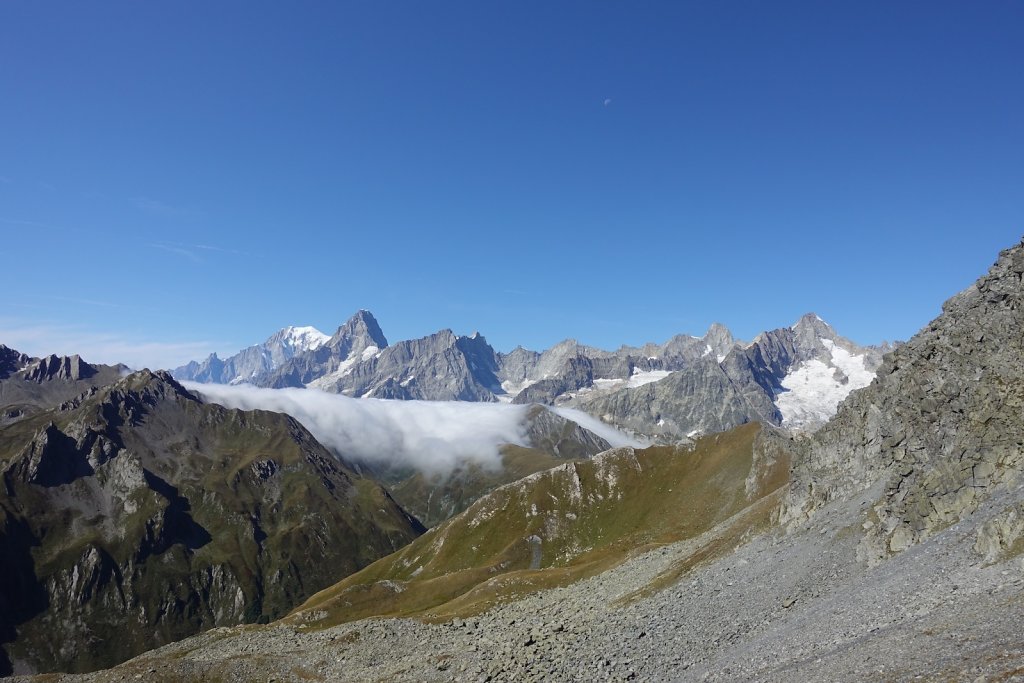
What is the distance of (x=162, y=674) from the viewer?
70.8m

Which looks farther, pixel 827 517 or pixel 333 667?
pixel 333 667

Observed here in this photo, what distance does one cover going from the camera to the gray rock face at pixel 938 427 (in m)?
55.1

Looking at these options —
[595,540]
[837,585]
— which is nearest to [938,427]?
[837,585]

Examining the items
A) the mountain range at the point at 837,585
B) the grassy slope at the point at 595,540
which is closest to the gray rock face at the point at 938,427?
the mountain range at the point at 837,585

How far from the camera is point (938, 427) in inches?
2534

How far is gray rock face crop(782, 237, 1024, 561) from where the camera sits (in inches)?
2170

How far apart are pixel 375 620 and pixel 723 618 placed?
227ft

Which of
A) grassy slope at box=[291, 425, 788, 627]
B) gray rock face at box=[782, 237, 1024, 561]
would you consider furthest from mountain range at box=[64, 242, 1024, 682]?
grassy slope at box=[291, 425, 788, 627]

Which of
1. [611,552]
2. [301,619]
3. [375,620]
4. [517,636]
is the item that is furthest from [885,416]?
[301,619]

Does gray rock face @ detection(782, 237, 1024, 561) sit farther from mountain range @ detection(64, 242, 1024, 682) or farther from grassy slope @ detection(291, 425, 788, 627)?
grassy slope @ detection(291, 425, 788, 627)

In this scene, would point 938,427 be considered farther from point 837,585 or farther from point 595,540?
point 595,540

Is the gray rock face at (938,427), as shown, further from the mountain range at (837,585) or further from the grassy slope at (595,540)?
the grassy slope at (595,540)

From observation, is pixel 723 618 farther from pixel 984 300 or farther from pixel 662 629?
pixel 984 300

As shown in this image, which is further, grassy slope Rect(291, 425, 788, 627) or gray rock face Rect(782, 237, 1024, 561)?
grassy slope Rect(291, 425, 788, 627)
